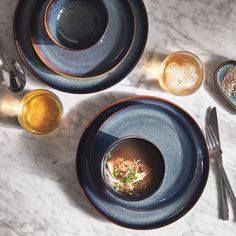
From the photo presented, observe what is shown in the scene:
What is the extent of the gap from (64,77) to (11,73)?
0.13m

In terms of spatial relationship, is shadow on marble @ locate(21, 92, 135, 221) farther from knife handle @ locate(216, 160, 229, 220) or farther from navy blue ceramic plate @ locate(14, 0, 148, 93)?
knife handle @ locate(216, 160, 229, 220)

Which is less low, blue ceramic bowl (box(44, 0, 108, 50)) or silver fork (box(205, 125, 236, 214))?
blue ceramic bowl (box(44, 0, 108, 50))

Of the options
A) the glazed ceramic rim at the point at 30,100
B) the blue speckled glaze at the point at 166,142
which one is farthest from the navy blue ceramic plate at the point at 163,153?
the glazed ceramic rim at the point at 30,100

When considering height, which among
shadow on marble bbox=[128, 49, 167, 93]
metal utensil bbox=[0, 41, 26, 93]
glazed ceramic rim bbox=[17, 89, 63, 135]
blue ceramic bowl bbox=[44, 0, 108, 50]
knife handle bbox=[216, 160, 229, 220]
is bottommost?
knife handle bbox=[216, 160, 229, 220]

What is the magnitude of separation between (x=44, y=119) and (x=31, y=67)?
134 millimetres

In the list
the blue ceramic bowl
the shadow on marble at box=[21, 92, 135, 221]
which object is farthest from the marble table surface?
the blue ceramic bowl

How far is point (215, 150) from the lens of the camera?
45.3 inches

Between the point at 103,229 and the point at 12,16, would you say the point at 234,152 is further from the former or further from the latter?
the point at 12,16

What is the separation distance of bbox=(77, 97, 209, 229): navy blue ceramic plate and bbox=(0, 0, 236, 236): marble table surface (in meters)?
0.06

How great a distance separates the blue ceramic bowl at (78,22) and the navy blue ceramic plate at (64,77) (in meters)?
0.06

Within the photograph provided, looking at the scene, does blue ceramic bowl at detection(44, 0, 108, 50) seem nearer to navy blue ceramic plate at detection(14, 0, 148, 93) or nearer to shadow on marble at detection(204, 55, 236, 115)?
navy blue ceramic plate at detection(14, 0, 148, 93)

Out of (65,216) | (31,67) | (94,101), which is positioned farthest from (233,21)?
(65,216)

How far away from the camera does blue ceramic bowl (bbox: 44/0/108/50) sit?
1.08 m

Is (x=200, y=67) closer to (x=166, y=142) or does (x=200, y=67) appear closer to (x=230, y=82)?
(x=230, y=82)
